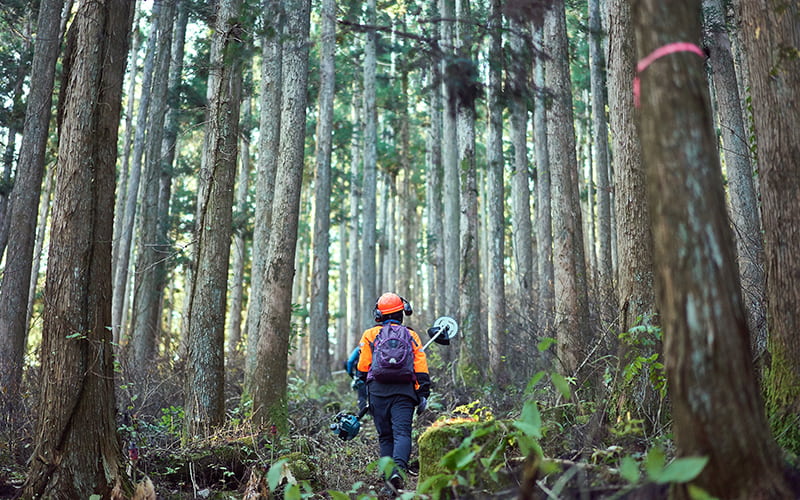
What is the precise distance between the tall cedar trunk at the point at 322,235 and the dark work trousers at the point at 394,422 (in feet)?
33.9

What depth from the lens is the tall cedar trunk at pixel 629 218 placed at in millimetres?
5820

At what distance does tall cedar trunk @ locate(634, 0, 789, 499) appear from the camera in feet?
9.45

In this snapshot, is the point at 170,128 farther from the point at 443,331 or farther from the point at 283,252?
the point at 443,331

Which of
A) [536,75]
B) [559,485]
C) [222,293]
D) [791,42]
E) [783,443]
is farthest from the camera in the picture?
[536,75]

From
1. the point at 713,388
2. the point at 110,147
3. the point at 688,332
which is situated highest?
the point at 110,147

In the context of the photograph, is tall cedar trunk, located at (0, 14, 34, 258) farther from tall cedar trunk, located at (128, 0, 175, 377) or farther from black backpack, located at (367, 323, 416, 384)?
black backpack, located at (367, 323, 416, 384)

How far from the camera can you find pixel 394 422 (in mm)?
7223

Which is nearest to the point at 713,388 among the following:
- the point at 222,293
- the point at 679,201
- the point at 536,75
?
the point at 679,201

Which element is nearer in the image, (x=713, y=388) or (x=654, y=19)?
(x=713, y=388)

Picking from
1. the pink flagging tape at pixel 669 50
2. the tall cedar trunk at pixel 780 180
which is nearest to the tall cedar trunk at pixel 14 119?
the tall cedar trunk at pixel 780 180

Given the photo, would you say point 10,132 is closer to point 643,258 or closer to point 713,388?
point 643,258

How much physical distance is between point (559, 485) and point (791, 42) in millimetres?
3431

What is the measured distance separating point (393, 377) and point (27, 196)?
692cm

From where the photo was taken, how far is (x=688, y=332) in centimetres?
290
